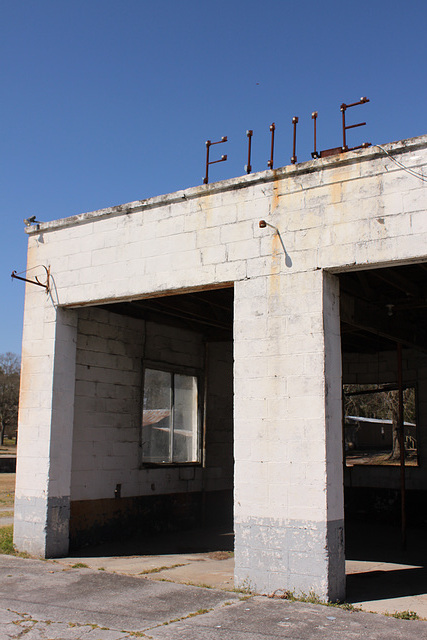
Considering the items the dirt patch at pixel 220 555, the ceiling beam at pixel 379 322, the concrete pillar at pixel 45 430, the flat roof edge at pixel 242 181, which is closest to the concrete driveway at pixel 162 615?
the concrete pillar at pixel 45 430

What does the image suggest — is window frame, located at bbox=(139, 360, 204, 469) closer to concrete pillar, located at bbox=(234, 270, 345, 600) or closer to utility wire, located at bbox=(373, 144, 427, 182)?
concrete pillar, located at bbox=(234, 270, 345, 600)

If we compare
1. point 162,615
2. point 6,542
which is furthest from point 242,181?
point 6,542

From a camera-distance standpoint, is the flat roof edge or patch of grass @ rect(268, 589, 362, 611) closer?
patch of grass @ rect(268, 589, 362, 611)

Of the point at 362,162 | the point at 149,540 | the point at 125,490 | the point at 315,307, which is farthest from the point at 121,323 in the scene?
the point at 362,162

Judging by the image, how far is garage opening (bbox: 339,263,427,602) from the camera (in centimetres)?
844

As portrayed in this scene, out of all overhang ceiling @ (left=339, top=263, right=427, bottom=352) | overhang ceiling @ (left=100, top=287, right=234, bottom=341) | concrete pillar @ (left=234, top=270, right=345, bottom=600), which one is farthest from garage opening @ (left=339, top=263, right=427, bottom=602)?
overhang ceiling @ (left=100, top=287, right=234, bottom=341)

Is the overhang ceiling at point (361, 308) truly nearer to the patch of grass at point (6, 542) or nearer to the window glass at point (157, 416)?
the window glass at point (157, 416)

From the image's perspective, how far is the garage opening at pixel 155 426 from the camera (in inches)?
401

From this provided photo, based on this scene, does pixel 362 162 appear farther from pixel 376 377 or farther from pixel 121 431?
pixel 376 377

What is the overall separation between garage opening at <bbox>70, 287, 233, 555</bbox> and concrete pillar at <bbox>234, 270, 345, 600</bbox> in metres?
2.79

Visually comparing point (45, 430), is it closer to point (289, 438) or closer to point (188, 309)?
point (188, 309)

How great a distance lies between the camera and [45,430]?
9.25 metres

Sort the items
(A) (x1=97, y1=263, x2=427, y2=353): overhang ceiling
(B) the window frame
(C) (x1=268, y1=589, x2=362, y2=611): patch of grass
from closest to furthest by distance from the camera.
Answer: (C) (x1=268, y1=589, x2=362, y2=611): patch of grass
(A) (x1=97, y1=263, x2=427, y2=353): overhang ceiling
(B) the window frame

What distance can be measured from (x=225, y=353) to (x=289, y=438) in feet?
21.0
